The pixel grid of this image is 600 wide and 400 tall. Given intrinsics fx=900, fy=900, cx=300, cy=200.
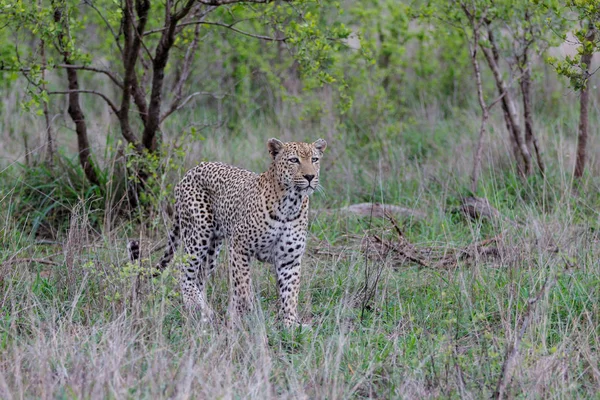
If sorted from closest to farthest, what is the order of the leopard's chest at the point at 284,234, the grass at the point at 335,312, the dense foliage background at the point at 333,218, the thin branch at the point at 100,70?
the grass at the point at 335,312 < the dense foliage background at the point at 333,218 < the leopard's chest at the point at 284,234 < the thin branch at the point at 100,70

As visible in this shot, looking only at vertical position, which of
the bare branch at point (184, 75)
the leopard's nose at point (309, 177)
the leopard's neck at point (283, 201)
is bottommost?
the leopard's neck at point (283, 201)

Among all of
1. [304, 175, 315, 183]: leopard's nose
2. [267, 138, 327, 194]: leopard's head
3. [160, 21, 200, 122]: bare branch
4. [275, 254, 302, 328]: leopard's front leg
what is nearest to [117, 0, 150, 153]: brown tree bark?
[160, 21, 200, 122]: bare branch

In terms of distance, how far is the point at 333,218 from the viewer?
30.4ft

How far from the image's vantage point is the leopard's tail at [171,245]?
25.9 ft

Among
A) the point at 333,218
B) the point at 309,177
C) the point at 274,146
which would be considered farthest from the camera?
the point at 333,218

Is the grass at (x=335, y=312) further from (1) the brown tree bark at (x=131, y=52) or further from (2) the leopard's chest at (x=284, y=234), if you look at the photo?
(1) the brown tree bark at (x=131, y=52)

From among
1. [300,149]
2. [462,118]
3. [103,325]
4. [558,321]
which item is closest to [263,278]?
[300,149]

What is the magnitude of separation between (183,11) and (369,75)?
18.8 feet

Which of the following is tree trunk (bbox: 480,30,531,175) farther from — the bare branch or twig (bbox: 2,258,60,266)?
twig (bbox: 2,258,60,266)

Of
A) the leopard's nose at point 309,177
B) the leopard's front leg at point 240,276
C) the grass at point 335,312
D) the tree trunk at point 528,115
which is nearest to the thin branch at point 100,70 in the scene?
the grass at point 335,312

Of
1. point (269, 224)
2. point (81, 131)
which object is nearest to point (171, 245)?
point (269, 224)

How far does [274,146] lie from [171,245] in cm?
152

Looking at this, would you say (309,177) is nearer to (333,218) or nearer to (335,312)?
(335,312)

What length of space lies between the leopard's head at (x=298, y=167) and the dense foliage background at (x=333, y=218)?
2.86 ft
